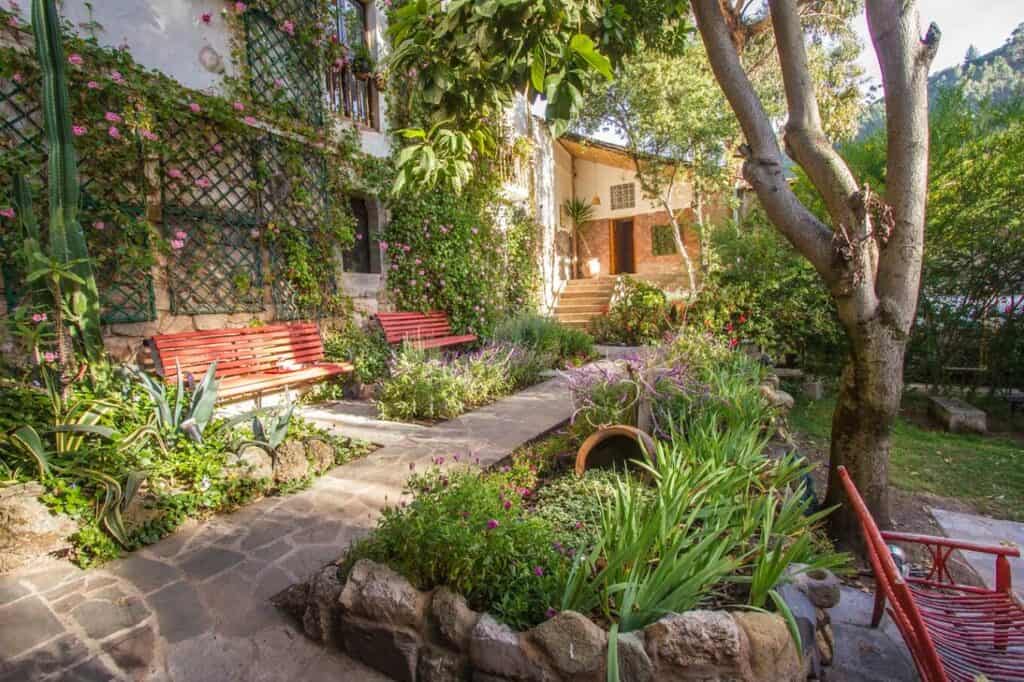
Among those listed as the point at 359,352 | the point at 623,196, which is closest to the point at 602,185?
the point at 623,196

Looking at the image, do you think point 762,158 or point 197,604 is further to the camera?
point 762,158

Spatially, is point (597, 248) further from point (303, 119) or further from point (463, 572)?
point (463, 572)

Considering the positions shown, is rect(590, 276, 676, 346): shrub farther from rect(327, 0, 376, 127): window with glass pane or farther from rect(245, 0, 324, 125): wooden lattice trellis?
rect(245, 0, 324, 125): wooden lattice trellis

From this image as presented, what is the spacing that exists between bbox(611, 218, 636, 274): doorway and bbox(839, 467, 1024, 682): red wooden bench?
13.0 meters

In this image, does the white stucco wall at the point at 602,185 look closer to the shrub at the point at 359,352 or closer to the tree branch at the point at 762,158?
the shrub at the point at 359,352

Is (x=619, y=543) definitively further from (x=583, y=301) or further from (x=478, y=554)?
(x=583, y=301)

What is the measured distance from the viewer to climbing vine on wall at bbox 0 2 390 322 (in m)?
3.69

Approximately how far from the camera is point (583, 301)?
11602 millimetres

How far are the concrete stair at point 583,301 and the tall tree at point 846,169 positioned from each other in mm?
8029

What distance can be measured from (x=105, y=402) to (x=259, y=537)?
149 cm

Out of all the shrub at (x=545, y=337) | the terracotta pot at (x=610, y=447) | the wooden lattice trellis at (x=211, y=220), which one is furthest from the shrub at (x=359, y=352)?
the terracotta pot at (x=610, y=447)

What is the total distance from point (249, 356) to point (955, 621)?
5.29 metres

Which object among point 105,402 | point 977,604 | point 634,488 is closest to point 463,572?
point 634,488

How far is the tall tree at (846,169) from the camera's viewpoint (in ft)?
5.98
